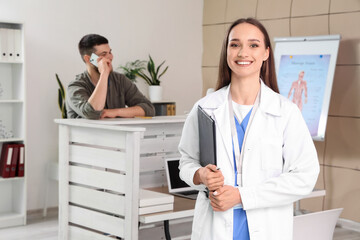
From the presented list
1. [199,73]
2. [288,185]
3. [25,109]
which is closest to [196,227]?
[288,185]

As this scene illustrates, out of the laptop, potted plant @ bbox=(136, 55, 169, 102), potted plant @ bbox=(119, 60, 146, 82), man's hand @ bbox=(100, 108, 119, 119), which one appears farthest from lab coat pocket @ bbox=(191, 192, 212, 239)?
potted plant @ bbox=(136, 55, 169, 102)

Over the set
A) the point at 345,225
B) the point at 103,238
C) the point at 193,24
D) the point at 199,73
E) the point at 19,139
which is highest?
the point at 193,24

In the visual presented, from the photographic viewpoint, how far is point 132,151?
2.95 metres

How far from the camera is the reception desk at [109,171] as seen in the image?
297 centimetres

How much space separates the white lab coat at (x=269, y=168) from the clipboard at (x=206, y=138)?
0.02m

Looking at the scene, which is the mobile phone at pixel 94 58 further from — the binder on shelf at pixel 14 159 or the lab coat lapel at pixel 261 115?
the lab coat lapel at pixel 261 115

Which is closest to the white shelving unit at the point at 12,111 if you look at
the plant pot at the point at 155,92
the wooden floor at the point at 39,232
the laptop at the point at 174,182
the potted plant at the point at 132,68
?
the wooden floor at the point at 39,232

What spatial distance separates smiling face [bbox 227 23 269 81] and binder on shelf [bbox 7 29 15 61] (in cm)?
386

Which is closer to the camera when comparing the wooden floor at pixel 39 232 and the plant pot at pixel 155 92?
the wooden floor at pixel 39 232

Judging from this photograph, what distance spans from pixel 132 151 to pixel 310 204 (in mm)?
3106

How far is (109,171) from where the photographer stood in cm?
333

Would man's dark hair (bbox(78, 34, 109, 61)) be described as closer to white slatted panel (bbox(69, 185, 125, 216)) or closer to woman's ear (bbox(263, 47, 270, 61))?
white slatted panel (bbox(69, 185, 125, 216))

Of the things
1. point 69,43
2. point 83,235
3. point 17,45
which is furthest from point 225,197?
point 69,43

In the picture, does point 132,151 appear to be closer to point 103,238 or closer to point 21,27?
point 103,238
